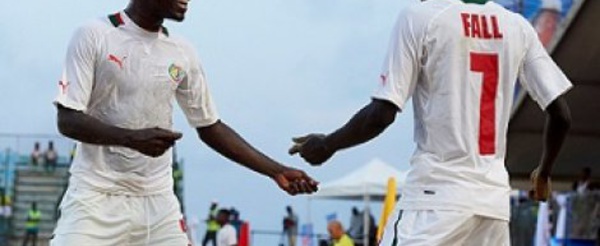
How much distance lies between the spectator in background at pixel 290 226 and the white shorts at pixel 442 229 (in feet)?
97.1

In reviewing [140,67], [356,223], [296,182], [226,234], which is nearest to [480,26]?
[296,182]

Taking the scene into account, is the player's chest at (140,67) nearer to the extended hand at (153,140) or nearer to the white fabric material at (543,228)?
the extended hand at (153,140)

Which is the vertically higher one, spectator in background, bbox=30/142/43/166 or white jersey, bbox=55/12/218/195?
white jersey, bbox=55/12/218/195

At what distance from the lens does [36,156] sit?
45.1 m

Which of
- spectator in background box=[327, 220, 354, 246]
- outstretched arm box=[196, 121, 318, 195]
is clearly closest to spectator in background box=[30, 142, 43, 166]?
spectator in background box=[327, 220, 354, 246]

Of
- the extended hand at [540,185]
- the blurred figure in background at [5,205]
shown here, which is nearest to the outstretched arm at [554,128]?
the extended hand at [540,185]

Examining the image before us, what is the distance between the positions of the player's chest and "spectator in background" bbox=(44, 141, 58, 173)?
3699 centimetres

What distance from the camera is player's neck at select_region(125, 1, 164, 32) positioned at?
721 centimetres

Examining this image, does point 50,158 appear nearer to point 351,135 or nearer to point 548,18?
point 548,18

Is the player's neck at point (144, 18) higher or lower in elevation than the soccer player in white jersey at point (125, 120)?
higher

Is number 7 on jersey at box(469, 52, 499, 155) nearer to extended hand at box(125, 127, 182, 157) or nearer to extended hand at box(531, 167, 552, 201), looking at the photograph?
extended hand at box(531, 167, 552, 201)

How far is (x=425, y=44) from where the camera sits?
6.11m

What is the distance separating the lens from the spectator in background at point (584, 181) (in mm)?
22602

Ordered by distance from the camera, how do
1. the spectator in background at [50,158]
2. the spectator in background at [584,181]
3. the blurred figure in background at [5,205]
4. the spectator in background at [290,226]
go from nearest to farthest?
the spectator in background at [584,181]
the spectator in background at [290,226]
the blurred figure in background at [5,205]
the spectator in background at [50,158]
